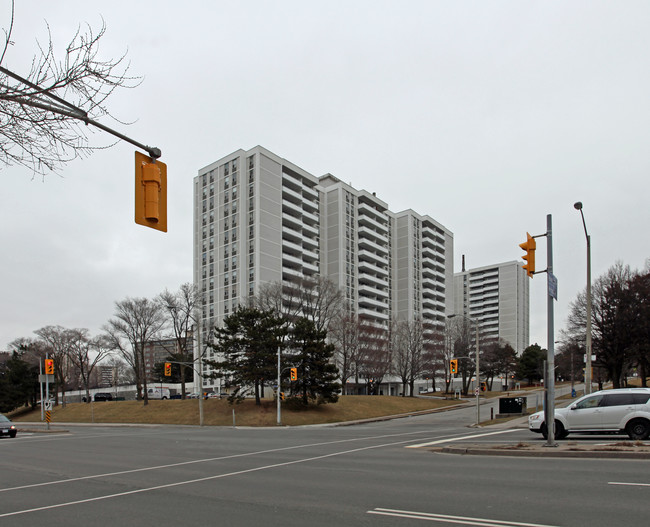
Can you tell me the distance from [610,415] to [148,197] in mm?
17808

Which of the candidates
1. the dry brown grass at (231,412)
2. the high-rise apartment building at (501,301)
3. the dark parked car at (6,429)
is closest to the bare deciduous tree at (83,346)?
the dry brown grass at (231,412)

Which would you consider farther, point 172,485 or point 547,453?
point 547,453

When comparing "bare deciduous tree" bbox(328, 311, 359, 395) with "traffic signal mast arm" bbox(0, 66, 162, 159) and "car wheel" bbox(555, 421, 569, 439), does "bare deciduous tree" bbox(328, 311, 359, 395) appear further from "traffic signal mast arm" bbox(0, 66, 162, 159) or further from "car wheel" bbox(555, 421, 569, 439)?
"traffic signal mast arm" bbox(0, 66, 162, 159)

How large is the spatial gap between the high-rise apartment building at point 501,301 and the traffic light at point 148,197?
174 meters

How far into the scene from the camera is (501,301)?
18012 cm

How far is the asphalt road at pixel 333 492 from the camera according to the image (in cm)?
801

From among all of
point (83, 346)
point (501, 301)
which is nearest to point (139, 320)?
point (83, 346)

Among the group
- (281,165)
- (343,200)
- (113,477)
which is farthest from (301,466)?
(343,200)

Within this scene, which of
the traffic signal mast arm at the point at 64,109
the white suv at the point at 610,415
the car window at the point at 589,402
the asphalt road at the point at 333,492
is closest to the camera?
the traffic signal mast arm at the point at 64,109

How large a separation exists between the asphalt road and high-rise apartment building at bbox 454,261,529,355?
166 m

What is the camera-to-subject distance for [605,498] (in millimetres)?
8773

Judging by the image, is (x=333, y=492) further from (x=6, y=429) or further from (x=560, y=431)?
(x=6, y=429)

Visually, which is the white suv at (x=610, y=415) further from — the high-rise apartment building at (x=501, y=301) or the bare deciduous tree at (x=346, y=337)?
the high-rise apartment building at (x=501, y=301)

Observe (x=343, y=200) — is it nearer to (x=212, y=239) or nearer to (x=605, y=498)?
(x=212, y=239)
